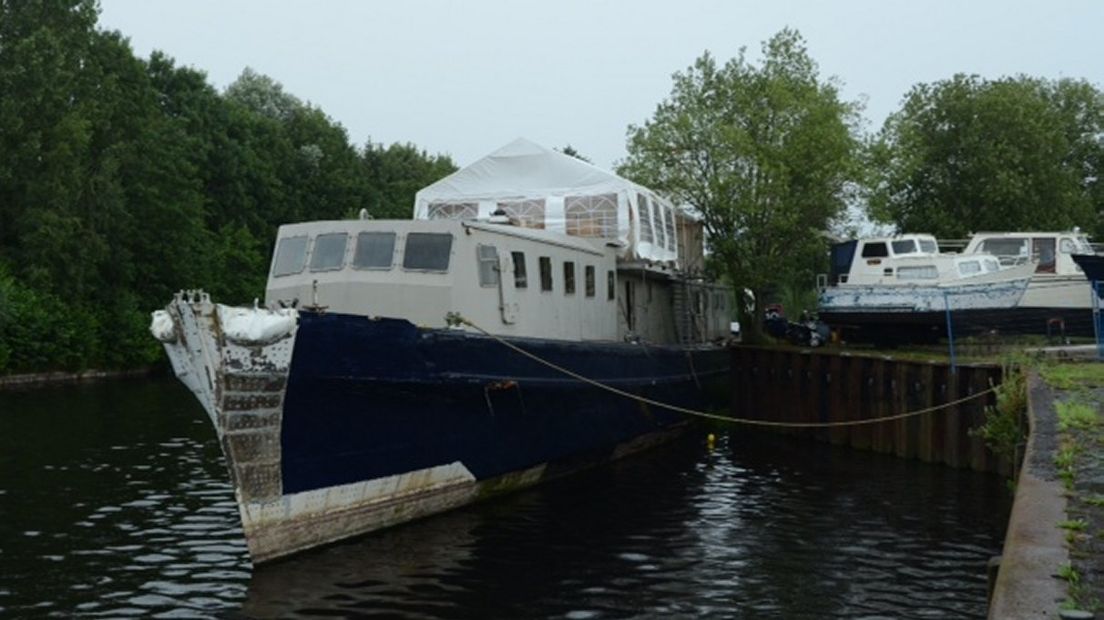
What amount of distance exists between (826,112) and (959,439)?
50.8 ft

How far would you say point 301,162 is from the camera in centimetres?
7919

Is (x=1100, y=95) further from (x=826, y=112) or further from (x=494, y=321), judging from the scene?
(x=494, y=321)

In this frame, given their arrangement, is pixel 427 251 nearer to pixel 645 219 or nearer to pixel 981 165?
pixel 645 219

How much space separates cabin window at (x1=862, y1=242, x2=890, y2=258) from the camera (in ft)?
111

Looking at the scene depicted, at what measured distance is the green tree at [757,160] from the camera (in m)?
35.2

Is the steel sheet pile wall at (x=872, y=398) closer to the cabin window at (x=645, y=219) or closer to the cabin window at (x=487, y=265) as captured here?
the cabin window at (x=645, y=219)

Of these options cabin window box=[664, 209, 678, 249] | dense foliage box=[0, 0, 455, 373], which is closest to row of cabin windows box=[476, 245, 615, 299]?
cabin window box=[664, 209, 678, 249]

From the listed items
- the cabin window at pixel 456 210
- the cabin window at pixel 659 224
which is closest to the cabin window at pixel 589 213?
the cabin window at pixel 456 210

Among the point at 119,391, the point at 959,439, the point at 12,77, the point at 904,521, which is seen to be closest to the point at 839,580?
the point at 904,521

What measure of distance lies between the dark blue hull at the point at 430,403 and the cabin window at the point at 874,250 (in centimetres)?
1335

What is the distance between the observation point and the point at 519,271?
20.5 meters

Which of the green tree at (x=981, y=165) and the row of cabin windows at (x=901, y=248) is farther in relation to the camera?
the green tree at (x=981, y=165)

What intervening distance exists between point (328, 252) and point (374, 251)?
85 cm

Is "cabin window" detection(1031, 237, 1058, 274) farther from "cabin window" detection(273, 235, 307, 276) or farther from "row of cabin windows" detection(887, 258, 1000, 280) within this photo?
"cabin window" detection(273, 235, 307, 276)
